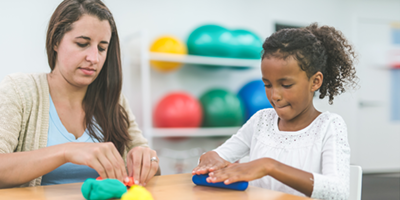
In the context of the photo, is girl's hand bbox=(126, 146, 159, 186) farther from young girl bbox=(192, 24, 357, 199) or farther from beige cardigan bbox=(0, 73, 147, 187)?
beige cardigan bbox=(0, 73, 147, 187)

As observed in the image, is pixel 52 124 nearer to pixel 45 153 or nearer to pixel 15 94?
pixel 15 94

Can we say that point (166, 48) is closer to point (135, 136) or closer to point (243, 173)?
point (135, 136)

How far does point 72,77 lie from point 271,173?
2.41 ft

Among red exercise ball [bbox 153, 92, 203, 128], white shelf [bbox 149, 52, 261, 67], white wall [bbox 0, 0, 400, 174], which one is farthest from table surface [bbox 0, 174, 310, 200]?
white wall [bbox 0, 0, 400, 174]

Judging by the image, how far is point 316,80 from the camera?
972 millimetres

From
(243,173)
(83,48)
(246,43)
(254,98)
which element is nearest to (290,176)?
(243,173)

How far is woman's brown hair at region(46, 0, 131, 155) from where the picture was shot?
3.56 feet

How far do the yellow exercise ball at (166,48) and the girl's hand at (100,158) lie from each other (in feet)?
6.57

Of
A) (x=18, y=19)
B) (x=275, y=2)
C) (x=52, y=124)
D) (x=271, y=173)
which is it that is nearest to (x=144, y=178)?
(x=271, y=173)

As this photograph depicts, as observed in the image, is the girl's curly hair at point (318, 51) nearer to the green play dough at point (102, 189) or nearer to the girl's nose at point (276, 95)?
the girl's nose at point (276, 95)

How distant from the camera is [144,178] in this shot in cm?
79

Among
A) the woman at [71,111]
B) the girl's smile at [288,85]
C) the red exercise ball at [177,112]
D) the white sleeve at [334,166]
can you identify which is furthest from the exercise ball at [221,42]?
the white sleeve at [334,166]

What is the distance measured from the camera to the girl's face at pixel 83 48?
1.06 m

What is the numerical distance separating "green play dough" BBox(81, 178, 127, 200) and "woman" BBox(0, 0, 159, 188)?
114 mm
